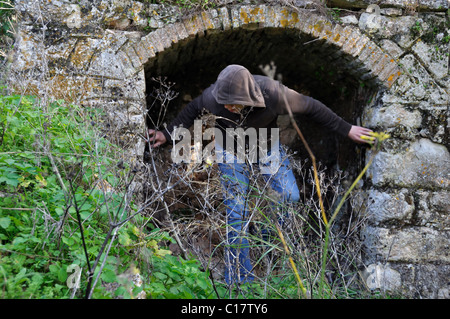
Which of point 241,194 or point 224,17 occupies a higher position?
point 224,17

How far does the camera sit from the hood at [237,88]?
9.62ft

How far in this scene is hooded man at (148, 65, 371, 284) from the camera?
290 centimetres

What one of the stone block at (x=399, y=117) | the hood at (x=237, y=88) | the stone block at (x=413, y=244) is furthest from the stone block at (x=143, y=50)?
the stone block at (x=413, y=244)

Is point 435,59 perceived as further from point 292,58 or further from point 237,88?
point 237,88

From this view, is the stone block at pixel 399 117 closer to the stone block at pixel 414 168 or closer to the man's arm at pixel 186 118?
the stone block at pixel 414 168

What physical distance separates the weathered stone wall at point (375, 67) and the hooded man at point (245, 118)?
45cm

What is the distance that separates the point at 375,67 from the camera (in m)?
3.49

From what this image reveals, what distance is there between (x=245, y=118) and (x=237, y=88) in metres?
0.30

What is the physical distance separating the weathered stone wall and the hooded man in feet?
1.48

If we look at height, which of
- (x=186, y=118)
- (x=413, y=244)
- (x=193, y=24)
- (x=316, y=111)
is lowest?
(x=413, y=244)

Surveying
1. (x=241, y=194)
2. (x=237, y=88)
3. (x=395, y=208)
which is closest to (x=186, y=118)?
(x=237, y=88)

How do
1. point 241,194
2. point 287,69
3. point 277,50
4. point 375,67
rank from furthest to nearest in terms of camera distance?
point 287,69
point 277,50
point 375,67
point 241,194

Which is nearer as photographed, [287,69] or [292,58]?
[292,58]

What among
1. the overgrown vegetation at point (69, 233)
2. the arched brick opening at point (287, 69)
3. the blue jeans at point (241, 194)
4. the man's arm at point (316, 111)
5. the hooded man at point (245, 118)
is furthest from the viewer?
the arched brick opening at point (287, 69)
